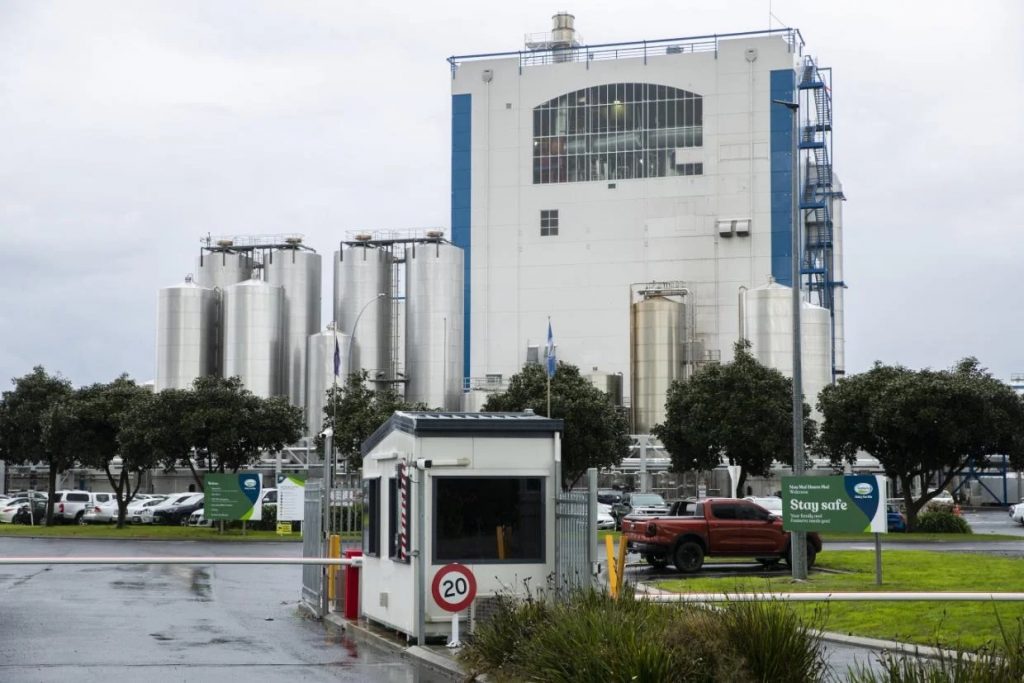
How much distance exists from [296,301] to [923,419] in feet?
145

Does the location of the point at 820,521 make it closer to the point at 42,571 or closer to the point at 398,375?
the point at 42,571

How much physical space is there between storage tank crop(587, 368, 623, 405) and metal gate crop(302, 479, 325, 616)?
55596 millimetres

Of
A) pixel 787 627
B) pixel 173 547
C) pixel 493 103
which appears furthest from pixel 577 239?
pixel 787 627

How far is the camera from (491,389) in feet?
270

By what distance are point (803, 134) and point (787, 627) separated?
81.0m

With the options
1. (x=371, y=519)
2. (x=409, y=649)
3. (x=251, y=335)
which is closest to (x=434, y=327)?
(x=251, y=335)

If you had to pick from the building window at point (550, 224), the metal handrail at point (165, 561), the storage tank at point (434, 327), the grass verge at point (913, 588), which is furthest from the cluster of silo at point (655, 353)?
the metal handrail at point (165, 561)

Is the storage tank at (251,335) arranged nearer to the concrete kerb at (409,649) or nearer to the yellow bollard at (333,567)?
the yellow bollard at (333,567)

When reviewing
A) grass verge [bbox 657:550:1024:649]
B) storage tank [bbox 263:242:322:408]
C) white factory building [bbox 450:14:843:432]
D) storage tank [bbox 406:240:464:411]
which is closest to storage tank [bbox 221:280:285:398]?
storage tank [bbox 263:242:322:408]

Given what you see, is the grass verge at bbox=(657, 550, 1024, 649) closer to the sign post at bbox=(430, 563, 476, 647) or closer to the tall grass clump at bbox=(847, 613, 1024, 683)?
the tall grass clump at bbox=(847, 613, 1024, 683)

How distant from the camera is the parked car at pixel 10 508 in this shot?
6161 centimetres

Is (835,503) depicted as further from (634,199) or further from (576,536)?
(634,199)

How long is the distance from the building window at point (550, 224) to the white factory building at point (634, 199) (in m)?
0.14

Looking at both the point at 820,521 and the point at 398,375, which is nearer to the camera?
the point at 820,521
